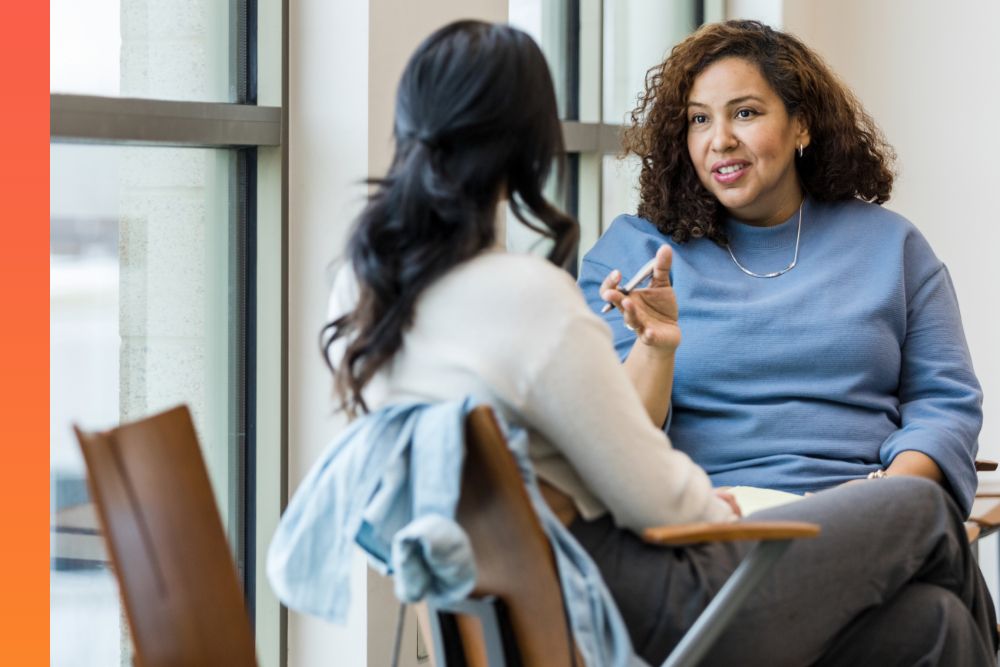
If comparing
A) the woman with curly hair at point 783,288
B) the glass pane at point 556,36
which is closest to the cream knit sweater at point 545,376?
the woman with curly hair at point 783,288

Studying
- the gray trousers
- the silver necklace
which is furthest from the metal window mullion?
the gray trousers

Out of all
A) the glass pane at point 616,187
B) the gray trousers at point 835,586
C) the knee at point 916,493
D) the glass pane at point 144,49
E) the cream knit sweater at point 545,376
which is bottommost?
the gray trousers at point 835,586

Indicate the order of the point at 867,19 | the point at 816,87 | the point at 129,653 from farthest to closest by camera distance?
the point at 867,19, the point at 816,87, the point at 129,653

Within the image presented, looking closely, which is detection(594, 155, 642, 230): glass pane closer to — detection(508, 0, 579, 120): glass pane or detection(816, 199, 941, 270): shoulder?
detection(508, 0, 579, 120): glass pane

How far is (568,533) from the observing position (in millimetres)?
1412

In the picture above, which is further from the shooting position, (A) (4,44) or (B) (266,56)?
(B) (266,56)

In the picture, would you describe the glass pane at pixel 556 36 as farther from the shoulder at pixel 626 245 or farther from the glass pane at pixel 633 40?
the shoulder at pixel 626 245

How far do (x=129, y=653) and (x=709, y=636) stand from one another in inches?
43.6

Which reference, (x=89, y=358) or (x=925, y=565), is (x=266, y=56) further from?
(x=925, y=565)

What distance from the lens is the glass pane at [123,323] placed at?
1.95m

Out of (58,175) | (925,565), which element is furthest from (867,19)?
(58,175)

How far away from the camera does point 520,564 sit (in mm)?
1381

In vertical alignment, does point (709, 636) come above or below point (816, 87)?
below

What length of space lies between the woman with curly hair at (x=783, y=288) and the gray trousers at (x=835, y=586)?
0.43 metres
